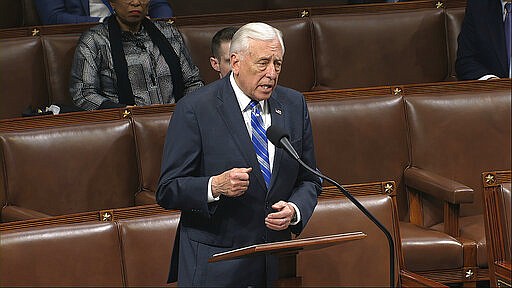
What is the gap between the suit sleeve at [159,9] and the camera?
5.76 ft

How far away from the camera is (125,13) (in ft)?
4.99

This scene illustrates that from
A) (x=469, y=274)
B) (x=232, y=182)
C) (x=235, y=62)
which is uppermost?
(x=235, y=62)

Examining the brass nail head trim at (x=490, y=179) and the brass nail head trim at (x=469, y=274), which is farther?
the brass nail head trim at (x=469, y=274)

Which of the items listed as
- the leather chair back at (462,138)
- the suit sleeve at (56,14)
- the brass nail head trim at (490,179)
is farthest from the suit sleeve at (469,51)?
the suit sleeve at (56,14)

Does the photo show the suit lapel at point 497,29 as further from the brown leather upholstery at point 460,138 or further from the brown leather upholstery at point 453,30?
→ the brown leather upholstery at point 460,138

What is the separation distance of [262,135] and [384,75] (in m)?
0.79

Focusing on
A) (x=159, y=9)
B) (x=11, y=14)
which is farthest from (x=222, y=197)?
(x=11, y=14)

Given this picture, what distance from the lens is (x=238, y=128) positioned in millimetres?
937

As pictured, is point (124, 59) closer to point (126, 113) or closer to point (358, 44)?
point (126, 113)

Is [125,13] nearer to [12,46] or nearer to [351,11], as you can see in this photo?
[12,46]

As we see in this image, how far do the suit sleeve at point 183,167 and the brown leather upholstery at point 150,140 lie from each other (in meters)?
0.41

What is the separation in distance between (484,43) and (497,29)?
0.04m

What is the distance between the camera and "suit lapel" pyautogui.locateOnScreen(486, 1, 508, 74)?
160 cm

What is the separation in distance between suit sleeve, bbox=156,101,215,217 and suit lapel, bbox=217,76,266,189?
0.10ft
